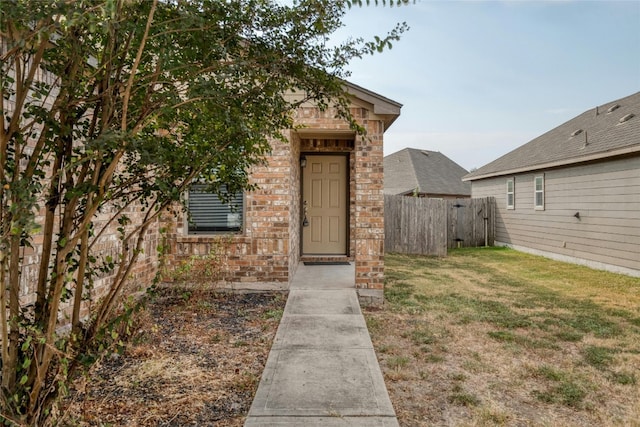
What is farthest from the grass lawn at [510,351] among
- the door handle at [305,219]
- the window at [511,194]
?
the window at [511,194]

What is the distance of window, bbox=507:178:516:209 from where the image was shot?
1366 centimetres

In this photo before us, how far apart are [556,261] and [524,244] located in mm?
1881

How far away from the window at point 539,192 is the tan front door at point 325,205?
7259 millimetres

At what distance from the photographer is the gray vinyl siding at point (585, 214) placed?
877 cm

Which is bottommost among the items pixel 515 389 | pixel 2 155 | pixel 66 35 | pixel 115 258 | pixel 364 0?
pixel 515 389

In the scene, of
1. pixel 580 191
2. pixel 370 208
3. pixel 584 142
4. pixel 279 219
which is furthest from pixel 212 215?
pixel 584 142

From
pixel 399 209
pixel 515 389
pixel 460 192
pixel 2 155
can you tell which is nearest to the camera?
pixel 2 155

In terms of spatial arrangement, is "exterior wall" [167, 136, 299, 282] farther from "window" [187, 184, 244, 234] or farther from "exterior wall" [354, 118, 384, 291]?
"exterior wall" [354, 118, 384, 291]

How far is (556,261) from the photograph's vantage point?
36.0ft

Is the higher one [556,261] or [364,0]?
[364,0]

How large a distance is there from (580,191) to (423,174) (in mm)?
11493

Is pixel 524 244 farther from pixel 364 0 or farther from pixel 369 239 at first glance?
pixel 364 0

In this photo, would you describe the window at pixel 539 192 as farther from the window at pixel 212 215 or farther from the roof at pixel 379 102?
the window at pixel 212 215

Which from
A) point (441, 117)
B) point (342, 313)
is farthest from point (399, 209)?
point (441, 117)
